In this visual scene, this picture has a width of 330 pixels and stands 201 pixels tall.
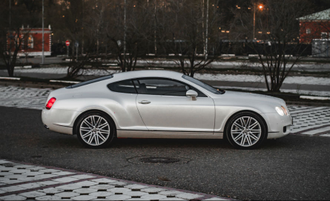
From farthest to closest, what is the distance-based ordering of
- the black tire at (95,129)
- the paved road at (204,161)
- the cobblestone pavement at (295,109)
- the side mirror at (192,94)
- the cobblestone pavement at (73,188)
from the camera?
the cobblestone pavement at (295,109), the black tire at (95,129), the side mirror at (192,94), the paved road at (204,161), the cobblestone pavement at (73,188)

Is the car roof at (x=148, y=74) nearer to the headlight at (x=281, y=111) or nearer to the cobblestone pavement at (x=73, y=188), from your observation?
the headlight at (x=281, y=111)

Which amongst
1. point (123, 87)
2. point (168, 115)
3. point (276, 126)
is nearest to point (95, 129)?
point (123, 87)

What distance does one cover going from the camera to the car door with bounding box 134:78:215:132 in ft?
28.3

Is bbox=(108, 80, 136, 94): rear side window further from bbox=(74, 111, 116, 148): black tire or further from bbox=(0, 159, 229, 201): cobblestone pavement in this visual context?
bbox=(0, 159, 229, 201): cobblestone pavement

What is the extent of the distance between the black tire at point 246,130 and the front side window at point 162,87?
2.47ft

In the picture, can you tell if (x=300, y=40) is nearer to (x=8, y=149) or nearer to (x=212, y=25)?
(x=212, y=25)

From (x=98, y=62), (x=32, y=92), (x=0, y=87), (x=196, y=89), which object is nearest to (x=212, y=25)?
(x=98, y=62)

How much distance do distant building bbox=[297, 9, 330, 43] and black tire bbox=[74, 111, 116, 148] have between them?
11.8 metres

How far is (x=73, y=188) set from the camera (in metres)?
5.97

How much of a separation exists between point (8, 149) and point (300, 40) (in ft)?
45.2

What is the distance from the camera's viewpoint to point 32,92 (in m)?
19.1

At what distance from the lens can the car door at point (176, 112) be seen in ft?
28.3

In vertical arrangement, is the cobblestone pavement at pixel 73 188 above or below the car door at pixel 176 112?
below

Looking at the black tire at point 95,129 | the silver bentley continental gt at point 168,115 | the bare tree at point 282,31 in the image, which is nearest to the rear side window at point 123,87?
the silver bentley continental gt at point 168,115
